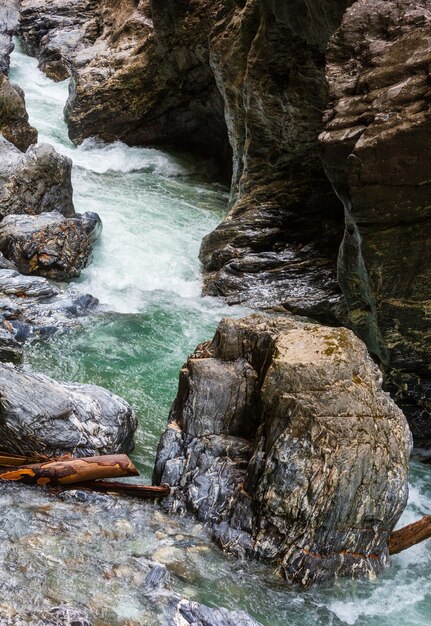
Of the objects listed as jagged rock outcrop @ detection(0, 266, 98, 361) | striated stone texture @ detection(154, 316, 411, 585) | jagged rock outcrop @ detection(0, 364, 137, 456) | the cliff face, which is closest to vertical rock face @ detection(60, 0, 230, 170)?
the cliff face

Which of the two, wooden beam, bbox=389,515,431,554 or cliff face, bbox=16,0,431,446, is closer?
wooden beam, bbox=389,515,431,554

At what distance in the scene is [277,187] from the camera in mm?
13656

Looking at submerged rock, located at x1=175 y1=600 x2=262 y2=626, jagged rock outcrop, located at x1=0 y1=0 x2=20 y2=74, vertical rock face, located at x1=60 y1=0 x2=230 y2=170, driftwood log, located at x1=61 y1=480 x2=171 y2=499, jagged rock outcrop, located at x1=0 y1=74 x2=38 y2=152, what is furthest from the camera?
jagged rock outcrop, located at x1=0 y1=0 x2=20 y2=74

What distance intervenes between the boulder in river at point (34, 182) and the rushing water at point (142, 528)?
1.27 metres

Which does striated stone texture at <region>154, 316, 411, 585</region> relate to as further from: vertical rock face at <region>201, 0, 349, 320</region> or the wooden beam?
vertical rock face at <region>201, 0, 349, 320</region>

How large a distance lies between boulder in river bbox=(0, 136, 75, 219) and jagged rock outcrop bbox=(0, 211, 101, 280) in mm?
612

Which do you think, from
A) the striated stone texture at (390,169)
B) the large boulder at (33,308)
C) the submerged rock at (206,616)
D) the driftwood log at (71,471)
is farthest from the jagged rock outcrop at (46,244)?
the submerged rock at (206,616)

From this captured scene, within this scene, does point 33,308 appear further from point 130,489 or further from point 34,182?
point 130,489

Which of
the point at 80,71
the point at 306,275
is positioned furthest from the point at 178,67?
the point at 306,275

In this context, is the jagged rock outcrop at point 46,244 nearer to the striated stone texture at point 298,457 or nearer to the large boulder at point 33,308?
the large boulder at point 33,308

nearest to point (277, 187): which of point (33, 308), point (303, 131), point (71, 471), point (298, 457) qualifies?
point (303, 131)

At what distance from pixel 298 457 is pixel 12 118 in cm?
1319

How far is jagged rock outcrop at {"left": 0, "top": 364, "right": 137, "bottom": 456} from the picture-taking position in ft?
21.6

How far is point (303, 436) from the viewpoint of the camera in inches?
235
